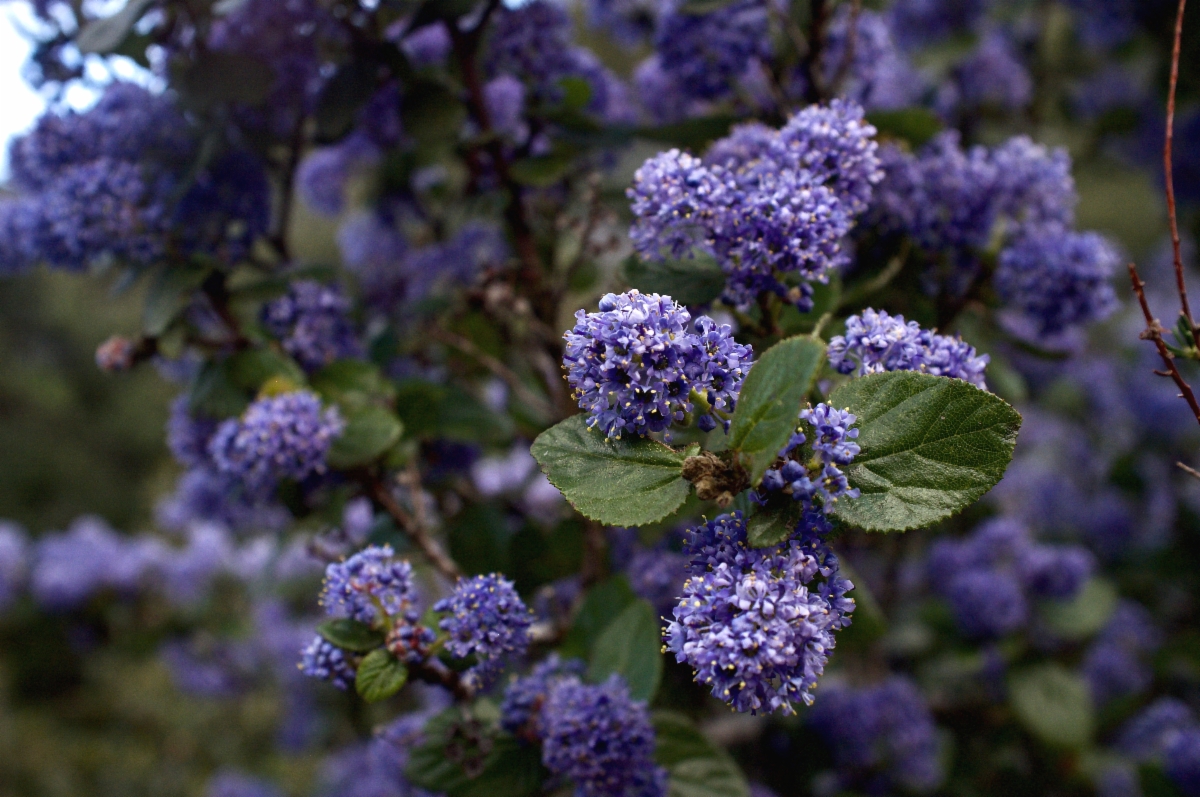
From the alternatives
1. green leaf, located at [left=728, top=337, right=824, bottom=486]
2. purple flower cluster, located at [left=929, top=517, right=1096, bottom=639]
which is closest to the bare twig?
green leaf, located at [left=728, top=337, right=824, bottom=486]

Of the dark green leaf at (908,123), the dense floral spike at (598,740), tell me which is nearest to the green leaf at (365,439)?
the dense floral spike at (598,740)

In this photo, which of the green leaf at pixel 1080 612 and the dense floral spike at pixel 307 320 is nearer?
the dense floral spike at pixel 307 320

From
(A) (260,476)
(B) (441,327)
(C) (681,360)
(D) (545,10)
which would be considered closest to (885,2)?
(D) (545,10)

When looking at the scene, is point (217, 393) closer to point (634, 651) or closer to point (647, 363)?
point (634, 651)

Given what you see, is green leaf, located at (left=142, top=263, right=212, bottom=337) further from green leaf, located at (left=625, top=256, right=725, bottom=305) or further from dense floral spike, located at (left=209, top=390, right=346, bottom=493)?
green leaf, located at (left=625, top=256, right=725, bottom=305)

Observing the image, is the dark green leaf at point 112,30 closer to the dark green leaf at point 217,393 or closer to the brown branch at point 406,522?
the dark green leaf at point 217,393

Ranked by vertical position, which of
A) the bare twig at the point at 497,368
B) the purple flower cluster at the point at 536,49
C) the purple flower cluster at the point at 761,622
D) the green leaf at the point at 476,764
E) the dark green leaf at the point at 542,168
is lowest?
the purple flower cluster at the point at 761,622

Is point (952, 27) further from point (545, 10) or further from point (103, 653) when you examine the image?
point (103, 653)

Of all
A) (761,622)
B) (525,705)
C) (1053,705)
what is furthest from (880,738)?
(761,622)
